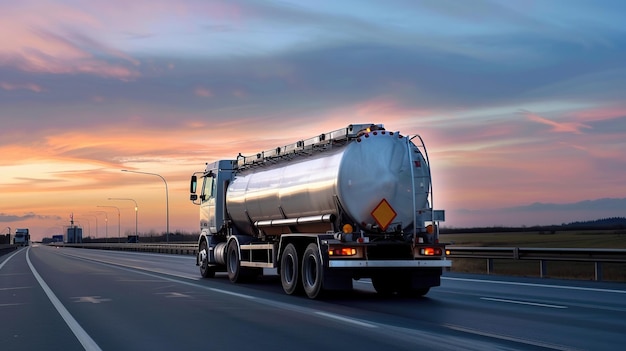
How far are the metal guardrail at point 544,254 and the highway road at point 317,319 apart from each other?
1.23 meters

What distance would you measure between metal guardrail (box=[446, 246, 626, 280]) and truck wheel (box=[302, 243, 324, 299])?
316 cm

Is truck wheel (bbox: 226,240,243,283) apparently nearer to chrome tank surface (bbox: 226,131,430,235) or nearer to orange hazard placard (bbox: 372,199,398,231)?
chrome tank surface (bbox: 226,131,430,235)

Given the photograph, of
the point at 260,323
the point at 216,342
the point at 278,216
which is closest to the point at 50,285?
the point at 278,216

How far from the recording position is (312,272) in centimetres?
1864

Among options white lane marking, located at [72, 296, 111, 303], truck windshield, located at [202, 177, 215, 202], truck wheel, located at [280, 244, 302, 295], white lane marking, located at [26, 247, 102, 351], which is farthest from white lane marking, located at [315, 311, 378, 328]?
truck windshield, located at [202, 177, 215, 202]

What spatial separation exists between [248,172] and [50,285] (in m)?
7.15

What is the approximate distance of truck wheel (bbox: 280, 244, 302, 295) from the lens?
19250mm

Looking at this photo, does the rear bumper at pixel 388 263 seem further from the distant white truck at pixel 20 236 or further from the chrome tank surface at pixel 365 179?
the distant white truck at pixel 20 236

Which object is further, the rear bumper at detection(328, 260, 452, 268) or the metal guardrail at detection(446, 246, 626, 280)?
the metal guardrail at detection(446, 246, 626, 280)

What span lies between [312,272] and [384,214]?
221 cm

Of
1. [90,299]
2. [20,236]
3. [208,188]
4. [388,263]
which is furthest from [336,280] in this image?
[20,236]

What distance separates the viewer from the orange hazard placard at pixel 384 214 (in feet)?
58.6

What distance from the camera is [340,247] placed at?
1738cm

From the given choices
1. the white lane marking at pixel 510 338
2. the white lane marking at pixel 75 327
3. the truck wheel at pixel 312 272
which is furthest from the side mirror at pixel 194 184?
the white lane marking at pixel 510 338
